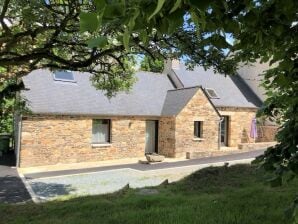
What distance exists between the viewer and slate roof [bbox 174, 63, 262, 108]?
99.7 ft

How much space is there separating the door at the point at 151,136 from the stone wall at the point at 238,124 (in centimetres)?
599

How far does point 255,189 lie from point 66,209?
4.48 m

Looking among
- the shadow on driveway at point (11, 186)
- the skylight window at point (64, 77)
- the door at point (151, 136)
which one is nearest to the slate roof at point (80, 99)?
the skylight window at point (64, 77)

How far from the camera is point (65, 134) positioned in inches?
842

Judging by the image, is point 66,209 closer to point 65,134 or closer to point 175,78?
point 65,134

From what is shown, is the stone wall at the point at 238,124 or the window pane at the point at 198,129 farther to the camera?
the stone wall at the point at 238,124

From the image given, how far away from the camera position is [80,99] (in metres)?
23.1

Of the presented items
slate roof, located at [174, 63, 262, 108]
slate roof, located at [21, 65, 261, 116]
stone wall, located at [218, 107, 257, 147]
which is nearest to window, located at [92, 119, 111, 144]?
slate roof, located at [21, 65, 261, 116]

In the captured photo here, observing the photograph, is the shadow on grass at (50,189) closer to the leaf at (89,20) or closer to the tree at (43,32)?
the tree at (43,32)

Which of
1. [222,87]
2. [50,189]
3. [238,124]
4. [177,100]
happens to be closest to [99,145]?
[177,100]

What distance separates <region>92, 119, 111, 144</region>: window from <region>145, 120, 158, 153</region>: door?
3.15 meters

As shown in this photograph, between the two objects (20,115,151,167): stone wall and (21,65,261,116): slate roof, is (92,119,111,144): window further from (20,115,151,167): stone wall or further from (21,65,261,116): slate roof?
(21,65,261,116): slate roof

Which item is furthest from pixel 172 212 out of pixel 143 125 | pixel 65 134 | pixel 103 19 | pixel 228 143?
pixel 228 143

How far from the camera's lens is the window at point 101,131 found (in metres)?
22.9
